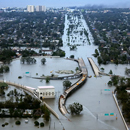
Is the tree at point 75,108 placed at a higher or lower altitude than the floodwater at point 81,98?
higher

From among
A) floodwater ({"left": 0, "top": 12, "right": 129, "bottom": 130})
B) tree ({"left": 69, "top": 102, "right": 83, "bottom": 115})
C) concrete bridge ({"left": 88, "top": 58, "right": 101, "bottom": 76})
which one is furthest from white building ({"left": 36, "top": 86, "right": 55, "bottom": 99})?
concrete bridge ({"left": 88, "top": 58, "right": 101, "bottom": 76})

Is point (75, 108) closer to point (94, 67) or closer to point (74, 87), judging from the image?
point (74, 87)

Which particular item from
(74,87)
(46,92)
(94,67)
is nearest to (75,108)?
(46,92)

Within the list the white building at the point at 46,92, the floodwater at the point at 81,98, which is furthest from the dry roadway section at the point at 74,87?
the white building at the point at 46,92

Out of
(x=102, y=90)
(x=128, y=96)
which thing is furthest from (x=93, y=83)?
(x=128, y=96)

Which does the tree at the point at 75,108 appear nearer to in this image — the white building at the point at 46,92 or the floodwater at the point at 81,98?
the floodwater at the point at 81,98

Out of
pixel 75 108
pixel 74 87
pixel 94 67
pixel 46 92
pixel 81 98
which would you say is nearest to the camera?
pixel 75 108

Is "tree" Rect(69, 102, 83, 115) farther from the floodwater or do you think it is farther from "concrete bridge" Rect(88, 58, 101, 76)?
"concrete bridge" Rect(88, 58, 101, 76)

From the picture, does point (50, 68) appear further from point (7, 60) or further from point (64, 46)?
point (64, 46)
